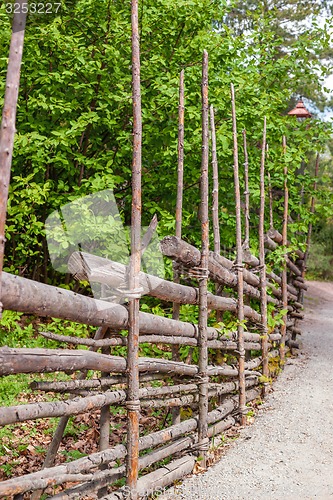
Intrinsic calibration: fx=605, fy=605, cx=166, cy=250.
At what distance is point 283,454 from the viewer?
4762 mm

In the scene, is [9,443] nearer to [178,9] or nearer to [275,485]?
[275,485]

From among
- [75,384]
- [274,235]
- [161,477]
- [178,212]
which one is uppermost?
[178,212]

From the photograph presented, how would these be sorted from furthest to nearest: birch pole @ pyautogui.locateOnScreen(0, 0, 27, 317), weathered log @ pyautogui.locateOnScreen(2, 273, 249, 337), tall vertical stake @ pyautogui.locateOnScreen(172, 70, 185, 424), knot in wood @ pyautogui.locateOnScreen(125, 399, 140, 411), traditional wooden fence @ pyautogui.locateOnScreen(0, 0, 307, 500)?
tall vertical stake @ pyautogui.locateOnScreen(172, 70, 185, 424)
knot in wood @ pyautogui.locateOnScreen(125, 399, 140, 411)
traditional wooden fence @ pyautogui.locateOnScreen(0, 0, 307, 500)
weathered log @ pyautogui.locateOnScreen(2, 273, 249, 337)
birch pole @ pyautogui.locateOnScreen(0, 0, 27, 317)

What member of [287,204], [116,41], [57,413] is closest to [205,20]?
[116,41]

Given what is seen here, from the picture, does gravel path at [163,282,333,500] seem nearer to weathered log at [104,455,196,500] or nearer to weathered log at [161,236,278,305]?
weathered log at [104,455,196,500]

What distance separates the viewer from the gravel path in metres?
3.95

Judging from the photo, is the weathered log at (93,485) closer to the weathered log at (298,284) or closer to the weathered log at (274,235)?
the weathered log at (274,235)

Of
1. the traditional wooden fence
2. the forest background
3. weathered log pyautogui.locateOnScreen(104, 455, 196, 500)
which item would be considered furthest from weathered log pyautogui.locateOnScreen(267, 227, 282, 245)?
weathered log pyautogui.locateOnScreen(104, 455, 196, 500)

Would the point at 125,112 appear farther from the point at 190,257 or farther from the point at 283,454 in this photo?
the point at 283,454

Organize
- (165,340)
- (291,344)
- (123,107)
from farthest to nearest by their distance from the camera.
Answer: (291,344)
(123,107)
(165,340)

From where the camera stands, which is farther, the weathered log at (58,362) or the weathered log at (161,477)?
the weathered log at (161,477)

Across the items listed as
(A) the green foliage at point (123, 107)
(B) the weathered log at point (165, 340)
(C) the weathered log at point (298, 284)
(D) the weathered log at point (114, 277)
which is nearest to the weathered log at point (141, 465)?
(B) the weathered log at point (165, 340)

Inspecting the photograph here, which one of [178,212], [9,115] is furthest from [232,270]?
[9,115]

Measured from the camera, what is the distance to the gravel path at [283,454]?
3.95 meters
